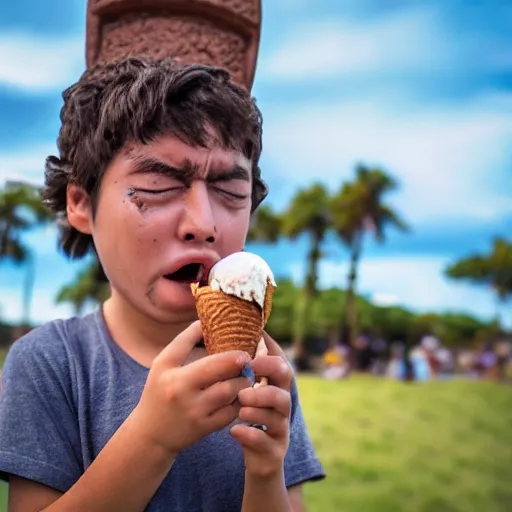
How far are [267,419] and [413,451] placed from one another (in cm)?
304

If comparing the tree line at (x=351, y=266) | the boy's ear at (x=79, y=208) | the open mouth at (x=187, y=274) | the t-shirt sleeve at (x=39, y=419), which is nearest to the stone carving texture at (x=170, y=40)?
the boy's ear at (x=79, y=208)

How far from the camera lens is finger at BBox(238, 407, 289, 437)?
2.43ft

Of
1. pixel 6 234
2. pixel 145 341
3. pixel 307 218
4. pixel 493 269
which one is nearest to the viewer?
pixel 145 341

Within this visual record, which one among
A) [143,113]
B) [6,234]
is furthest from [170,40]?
[6,234]

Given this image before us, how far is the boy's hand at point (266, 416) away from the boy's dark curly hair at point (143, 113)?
0.31 meters

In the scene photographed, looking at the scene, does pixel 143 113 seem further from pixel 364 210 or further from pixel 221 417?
pixel 364 210

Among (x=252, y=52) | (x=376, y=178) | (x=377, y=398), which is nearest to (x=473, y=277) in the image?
(x=376, y=178)

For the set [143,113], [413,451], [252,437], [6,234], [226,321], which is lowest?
[413,451]

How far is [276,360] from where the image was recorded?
769 mm

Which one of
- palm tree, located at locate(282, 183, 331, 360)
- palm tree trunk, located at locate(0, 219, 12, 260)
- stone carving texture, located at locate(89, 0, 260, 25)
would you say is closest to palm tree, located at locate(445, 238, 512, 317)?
palm tree, located at locate(282, 183, 331, 360)

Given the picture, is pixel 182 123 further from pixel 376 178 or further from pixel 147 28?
pixel 376 178

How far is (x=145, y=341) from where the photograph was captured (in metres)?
0.94

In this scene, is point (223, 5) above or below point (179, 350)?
above

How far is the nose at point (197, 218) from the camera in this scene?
2.70 ft
